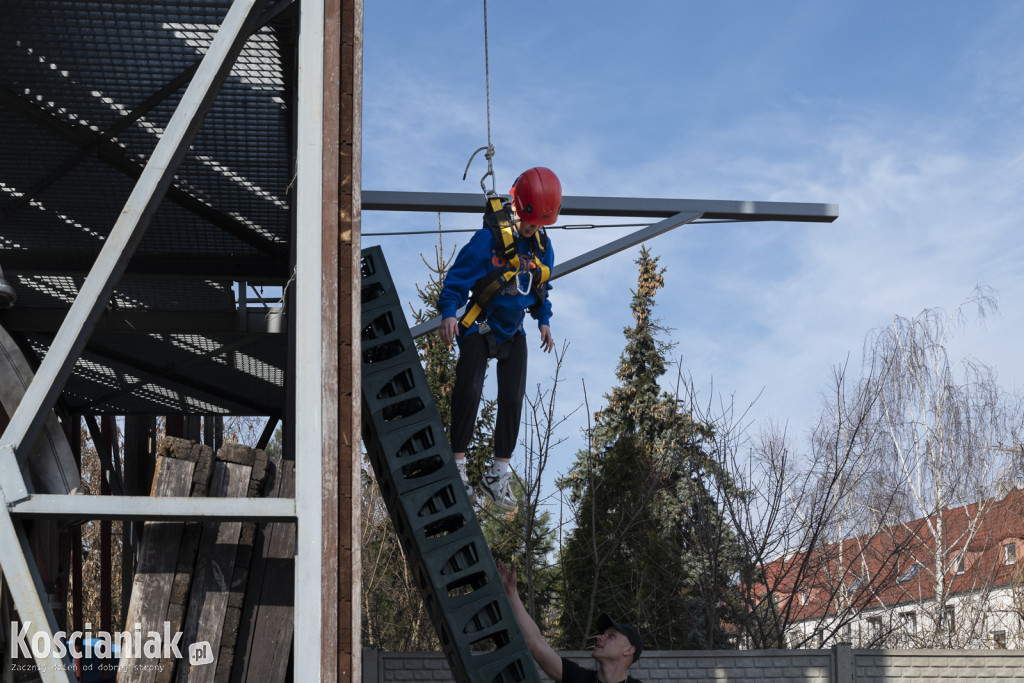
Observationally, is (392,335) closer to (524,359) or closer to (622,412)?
(524,359)

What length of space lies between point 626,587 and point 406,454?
13.6 metres

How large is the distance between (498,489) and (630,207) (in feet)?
10.3

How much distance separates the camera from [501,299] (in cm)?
658

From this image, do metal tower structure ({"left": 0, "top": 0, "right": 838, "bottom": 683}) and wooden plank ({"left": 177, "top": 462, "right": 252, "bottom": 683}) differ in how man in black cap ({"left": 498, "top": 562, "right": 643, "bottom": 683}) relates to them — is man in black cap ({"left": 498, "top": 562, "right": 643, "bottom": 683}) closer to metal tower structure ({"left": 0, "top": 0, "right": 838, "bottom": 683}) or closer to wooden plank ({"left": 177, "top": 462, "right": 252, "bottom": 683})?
metal tower structure ({"left": 0, "top": 0, "right": 838, "bottom": 683})

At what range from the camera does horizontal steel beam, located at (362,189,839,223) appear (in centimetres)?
839

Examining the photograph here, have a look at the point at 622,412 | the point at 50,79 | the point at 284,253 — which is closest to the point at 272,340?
the point at 284,253

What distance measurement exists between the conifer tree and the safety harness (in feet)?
27.0

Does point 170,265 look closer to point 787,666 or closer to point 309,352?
point 309,352

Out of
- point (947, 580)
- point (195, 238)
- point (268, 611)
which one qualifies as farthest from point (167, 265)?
point (947, 580)

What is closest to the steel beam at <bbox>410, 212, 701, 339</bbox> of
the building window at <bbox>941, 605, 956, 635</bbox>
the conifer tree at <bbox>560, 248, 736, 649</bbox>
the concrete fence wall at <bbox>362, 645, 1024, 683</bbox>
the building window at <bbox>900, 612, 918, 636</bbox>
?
the concrete fence wall at <bbox>362, 645, 1024, 683</bbox>

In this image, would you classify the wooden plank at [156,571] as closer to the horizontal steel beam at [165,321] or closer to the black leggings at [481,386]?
the black leggings at [481,386]

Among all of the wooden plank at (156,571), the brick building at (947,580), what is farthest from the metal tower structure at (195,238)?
the brick building at (947,580)

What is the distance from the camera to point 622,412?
92.0 ft

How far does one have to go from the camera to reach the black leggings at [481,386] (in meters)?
6.57
